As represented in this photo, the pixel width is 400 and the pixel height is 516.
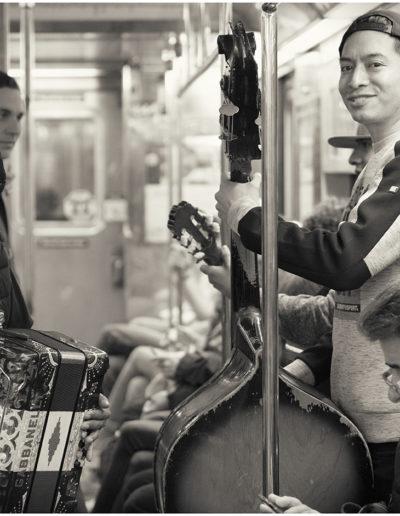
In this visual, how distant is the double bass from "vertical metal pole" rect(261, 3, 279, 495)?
31 cm

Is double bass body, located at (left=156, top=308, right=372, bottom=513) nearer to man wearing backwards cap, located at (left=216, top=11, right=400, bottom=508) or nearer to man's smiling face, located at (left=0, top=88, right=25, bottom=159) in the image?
man wearing backwards cap, located at (left=216, top=11, right=400, bottom=508)

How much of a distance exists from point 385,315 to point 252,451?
0.50m

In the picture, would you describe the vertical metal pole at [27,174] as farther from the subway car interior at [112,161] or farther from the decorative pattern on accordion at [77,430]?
the decorative pattern on accordion at [77,430]

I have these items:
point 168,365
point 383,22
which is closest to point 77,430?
point 383,22

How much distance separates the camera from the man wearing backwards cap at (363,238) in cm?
213

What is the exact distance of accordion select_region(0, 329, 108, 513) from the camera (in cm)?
204

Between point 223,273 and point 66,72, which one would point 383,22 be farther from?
point 66,72

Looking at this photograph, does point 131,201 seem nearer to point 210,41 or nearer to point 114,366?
point 114,366

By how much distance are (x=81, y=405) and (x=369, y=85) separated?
3.38ft

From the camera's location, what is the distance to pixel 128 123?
6.91 meters

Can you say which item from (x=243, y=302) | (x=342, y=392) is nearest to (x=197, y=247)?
(x=243, y=302)

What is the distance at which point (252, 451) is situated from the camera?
2.31m

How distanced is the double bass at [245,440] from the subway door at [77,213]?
4357mm

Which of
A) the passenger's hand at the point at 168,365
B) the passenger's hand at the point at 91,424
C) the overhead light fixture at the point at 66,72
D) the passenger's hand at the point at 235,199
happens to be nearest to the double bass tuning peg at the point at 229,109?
the passenger's hand at the point at 235,199
